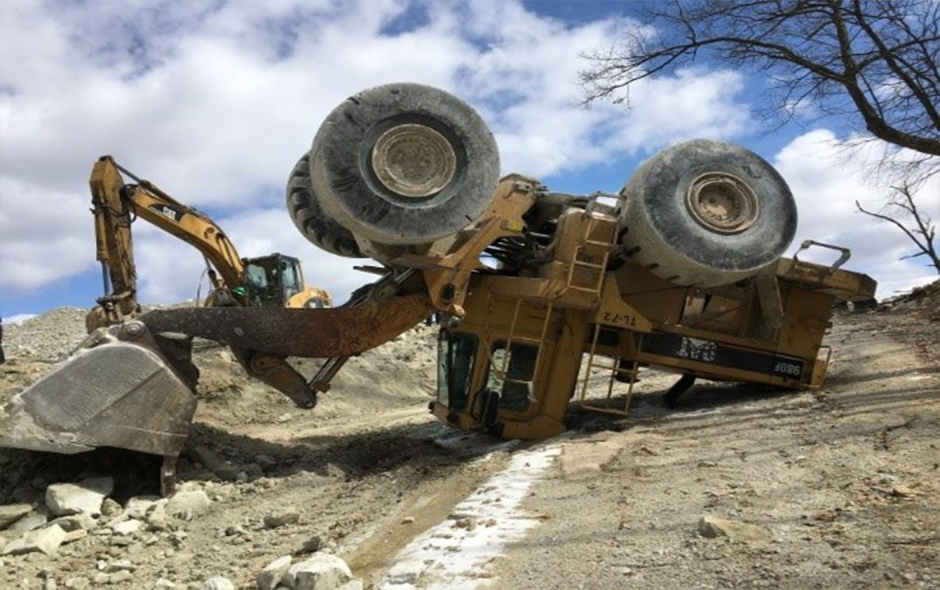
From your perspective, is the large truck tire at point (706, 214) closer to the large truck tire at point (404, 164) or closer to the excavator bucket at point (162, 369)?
the large truck tire at point (404, 164)

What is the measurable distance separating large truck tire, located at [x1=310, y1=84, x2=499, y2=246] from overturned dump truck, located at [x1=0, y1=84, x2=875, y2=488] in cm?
1

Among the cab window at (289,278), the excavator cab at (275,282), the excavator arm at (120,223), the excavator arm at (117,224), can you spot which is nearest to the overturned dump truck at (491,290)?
the excavator arm at (120,223)

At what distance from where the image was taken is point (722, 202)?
8680mm

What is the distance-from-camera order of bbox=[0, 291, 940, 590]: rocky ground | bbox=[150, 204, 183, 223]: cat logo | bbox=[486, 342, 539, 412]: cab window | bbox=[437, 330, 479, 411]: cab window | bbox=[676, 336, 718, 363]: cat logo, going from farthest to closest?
bbox=[150, 204, 183, 223]: cat logo → bbox=[676, 336, 718, 363]: cat logo → bbox=[437, 330, 479, 411]: cab window → bbox=[486, 342, 539, 412]: cab window → bbox=[0, 291, 940, 590]: rocky ground

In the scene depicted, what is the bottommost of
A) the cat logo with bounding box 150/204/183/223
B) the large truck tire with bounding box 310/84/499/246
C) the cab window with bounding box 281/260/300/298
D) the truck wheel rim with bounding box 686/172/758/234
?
the cab window with bounding box 281/260/300/298

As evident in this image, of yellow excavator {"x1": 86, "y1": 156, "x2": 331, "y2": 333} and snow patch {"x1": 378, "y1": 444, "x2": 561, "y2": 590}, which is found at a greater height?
yellow excavator {"x1": 86, "y1": 156, "x2": 331, "y2": 333}

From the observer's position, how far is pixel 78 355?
7105mm

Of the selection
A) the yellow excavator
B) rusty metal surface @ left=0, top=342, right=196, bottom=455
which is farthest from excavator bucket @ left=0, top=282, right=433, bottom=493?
the yellow excavator

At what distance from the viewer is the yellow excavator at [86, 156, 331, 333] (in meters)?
11.7

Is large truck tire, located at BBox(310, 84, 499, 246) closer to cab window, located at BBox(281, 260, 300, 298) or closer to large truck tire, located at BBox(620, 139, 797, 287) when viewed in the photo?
large truck tire, located at BBox(620, 139, 797, 287)

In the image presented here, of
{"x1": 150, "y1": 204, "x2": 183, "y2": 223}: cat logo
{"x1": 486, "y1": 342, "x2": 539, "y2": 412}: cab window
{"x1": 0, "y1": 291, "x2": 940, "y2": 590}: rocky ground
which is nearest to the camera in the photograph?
{"x1": 0, "y1": 291, "x2": 940, "y2": 590}: rocky ground

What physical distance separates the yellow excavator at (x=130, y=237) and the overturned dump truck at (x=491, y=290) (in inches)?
154

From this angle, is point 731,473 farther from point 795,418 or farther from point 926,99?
point 926,99

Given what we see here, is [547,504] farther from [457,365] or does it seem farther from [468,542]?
[457,365]
